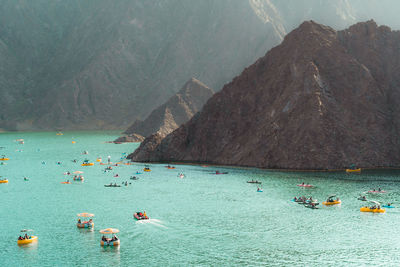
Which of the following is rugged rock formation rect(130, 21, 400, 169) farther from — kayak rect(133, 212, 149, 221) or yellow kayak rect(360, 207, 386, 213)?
kayak rect(133, 212, 149, 221)

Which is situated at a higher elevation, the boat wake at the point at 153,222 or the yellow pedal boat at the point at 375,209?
the yellow pedal boat at the point at 375,209

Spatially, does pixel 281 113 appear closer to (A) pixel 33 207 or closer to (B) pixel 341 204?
(B) pixel 341 204

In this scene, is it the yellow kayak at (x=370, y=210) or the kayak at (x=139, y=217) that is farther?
the yellow kayak at (x=370, y=210)

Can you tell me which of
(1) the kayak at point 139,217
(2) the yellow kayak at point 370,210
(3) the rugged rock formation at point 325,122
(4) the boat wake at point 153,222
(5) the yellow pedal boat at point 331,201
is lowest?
(4) the boat wake at point 153,222

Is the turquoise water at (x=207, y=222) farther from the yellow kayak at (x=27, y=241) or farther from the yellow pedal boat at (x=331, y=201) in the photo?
the yellow pedal boat at (x=331, y=201)

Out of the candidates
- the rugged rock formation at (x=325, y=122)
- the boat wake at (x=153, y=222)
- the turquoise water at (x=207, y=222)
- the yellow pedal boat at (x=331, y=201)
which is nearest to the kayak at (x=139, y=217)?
the boat wake at (x=153, y=222)

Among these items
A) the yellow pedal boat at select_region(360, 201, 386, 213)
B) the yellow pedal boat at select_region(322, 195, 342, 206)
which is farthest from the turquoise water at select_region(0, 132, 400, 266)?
the yellow pedal boat at select_region(322, 195, 342, 206)

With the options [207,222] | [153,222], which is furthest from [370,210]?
[153,222]

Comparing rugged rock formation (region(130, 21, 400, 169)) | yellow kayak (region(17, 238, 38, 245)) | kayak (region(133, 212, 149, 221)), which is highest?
rugged rock formation (region(130, 21, 400, 169))
